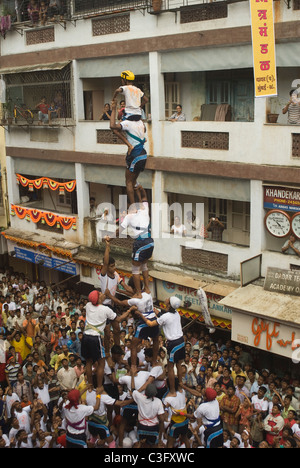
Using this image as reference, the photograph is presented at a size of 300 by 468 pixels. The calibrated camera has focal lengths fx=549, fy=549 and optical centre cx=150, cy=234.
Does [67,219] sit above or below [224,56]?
below

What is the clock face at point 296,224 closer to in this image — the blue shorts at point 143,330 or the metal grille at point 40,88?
the blue shorts at point 143,330

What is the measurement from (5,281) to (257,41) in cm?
1182

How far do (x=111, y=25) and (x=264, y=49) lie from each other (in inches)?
251

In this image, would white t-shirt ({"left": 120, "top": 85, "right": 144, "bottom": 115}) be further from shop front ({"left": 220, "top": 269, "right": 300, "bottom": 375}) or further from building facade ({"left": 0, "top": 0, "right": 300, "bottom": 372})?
shop front ({"left": 220, "top": 269, "right": 300, "bottom": 375})

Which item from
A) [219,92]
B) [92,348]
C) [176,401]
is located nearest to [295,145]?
[219,92]

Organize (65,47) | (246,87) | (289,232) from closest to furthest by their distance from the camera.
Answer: (289,232) < (246,87) < (65,47)

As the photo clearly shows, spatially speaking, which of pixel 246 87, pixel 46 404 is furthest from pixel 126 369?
pixel 246 87

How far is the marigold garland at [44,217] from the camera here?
1903 cm

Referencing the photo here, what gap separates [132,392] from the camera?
9.36m

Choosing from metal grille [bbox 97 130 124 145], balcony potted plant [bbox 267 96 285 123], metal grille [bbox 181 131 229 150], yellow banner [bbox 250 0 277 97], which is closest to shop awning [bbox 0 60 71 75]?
metal grille [bbox 97 130 124 145]

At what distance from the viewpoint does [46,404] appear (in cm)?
1187

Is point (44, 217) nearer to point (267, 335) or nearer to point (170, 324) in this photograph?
point (267, 335)

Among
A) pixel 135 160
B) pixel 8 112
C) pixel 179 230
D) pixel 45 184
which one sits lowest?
pixel 179 230

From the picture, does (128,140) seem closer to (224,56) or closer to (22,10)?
(224,56)
